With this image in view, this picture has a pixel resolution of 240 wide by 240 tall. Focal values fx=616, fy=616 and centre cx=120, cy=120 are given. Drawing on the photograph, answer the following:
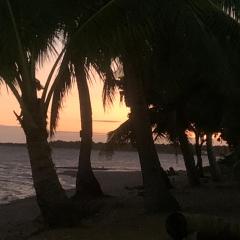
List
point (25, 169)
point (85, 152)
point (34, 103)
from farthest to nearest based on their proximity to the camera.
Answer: point (25, 169), point (85, 152), point (34, 103)

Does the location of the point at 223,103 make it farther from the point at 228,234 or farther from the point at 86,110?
the point at 228,234

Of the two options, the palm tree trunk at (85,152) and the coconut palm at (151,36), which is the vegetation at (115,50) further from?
the palm tree trunk at (85,152)

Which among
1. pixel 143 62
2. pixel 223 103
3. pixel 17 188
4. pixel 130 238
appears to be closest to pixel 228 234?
pixel 130 238

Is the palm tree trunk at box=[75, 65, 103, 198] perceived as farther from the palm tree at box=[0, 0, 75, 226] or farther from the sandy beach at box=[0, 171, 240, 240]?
the palm tree at box=[0, 0, 75, 226]

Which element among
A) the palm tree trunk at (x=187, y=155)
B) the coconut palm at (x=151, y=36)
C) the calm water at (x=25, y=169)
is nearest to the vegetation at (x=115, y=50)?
the coconut palm at (x=151, y=36)

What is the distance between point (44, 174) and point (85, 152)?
7.97 m

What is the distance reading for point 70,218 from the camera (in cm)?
1209

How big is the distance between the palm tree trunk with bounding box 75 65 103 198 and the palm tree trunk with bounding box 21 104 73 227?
7131 mm

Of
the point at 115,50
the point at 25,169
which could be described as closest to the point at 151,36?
the point at 115,50

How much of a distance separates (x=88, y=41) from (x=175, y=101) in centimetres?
802

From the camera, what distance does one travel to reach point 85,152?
19797mm

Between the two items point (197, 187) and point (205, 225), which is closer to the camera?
point (205, 225)

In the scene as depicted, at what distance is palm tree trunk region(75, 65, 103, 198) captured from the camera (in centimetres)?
1944

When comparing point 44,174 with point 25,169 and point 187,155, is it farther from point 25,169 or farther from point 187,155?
point 25,169
